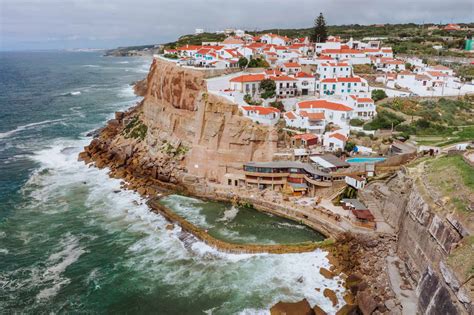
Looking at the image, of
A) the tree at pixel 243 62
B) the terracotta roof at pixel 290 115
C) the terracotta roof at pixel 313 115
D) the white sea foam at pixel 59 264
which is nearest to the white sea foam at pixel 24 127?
the tree at pixel 243 62

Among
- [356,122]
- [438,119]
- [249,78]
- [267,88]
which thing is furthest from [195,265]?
[438,119]

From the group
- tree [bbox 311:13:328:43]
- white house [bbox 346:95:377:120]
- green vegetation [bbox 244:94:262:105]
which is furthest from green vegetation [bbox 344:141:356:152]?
tree [bbox 311:13:328:43]

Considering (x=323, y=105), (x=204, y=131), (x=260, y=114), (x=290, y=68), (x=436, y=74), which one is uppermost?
(x=290, y=68)

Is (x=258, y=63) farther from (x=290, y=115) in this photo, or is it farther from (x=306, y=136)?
(x=306, y=136)

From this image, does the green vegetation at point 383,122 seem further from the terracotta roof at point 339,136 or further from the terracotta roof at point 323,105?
the terracotta roof at point 339,136

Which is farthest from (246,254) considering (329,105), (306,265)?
(329,105)

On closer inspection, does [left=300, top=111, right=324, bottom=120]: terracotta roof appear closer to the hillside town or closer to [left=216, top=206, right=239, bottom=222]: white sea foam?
the hillside town
